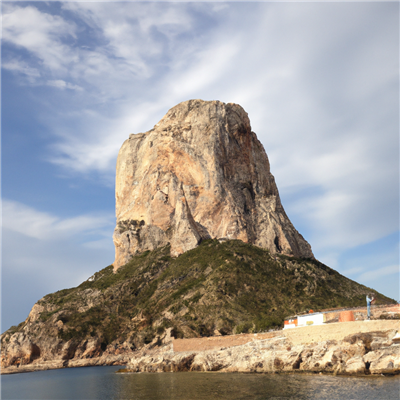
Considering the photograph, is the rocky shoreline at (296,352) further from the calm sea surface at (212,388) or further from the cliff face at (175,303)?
the cliff face at (175,303)

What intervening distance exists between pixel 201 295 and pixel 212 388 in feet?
129

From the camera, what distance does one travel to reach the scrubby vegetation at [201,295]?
237 feet

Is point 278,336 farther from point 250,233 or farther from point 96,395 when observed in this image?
point 250,233

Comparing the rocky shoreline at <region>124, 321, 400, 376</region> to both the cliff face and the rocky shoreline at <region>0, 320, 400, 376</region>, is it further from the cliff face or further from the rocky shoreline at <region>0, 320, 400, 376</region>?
the cliff face

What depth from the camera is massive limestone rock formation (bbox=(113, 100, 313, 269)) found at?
106m

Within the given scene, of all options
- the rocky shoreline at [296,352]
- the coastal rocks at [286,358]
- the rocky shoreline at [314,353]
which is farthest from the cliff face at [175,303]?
the rocky shoreline at [314,353]

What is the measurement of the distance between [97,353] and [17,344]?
17426 mm

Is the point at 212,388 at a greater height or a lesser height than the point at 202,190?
lesser

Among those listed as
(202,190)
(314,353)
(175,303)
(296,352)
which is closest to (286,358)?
(296,352)

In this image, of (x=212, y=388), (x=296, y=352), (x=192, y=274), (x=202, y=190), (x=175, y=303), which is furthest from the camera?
(x=202, y=190)

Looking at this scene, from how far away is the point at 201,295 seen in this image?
78.6 meters

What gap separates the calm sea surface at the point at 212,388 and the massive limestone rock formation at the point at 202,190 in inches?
2050

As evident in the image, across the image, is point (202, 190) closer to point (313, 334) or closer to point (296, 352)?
point (313, 334)

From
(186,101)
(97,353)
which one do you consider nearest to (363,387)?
(97,353)
